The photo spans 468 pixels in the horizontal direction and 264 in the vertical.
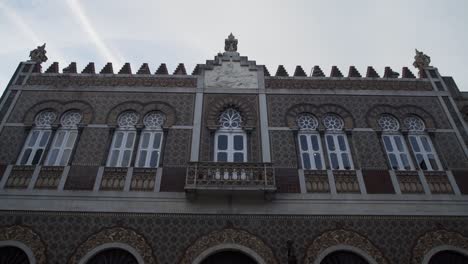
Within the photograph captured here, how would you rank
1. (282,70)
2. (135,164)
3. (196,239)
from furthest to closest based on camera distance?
(282,70), (135,164), (196,239)

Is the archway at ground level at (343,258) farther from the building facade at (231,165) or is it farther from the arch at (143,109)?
the arch at (143,109)

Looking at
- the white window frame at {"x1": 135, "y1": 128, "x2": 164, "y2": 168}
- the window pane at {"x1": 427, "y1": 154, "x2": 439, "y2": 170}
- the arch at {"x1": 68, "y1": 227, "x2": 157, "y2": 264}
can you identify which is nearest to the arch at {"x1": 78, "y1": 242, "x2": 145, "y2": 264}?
the arch at {"x1": 68, "y1": 227, "x2": 157, "y2": 264}

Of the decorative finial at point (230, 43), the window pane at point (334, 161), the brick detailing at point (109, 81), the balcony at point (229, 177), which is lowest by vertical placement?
the balcony at point (229, 177)

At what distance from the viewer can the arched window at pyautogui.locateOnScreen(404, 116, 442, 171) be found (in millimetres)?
12961

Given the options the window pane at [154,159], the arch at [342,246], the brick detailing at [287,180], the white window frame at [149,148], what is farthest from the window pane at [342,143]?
the window pane at [154,159]

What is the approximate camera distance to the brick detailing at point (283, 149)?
41.7ft

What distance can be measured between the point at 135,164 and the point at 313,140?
7287 mm

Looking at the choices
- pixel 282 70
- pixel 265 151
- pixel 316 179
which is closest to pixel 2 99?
pixel 265 151

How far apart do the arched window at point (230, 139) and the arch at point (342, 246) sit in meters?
A: 4.08

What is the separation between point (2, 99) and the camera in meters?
14.1

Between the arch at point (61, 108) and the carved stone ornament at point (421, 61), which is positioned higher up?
the carved stone ornament at point (421, 61)

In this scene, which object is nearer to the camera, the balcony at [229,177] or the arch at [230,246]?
the arch at [230,246]

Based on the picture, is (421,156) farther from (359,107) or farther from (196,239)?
(196,239)

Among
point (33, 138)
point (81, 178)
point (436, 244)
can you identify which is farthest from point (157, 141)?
point (436, 244)
